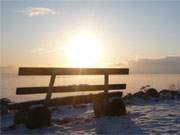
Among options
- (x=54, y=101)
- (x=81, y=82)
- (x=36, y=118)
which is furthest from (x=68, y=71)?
(x=81, y=82)

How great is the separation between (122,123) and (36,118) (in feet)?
7.25

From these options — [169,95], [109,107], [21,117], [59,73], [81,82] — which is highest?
[59,73]

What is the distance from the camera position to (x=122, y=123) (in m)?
10.6

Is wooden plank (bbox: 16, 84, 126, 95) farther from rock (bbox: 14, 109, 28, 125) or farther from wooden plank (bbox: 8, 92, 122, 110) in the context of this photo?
rock (bbox: 14, 109, 28, 125)

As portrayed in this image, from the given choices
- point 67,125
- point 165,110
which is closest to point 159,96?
point 165,110

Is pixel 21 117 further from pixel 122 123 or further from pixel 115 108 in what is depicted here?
pixel 115 108

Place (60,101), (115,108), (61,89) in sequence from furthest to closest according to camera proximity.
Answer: (115,108) < (60,101) < (61,89)

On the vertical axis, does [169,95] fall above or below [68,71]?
below

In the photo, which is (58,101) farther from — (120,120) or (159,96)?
(159,96)

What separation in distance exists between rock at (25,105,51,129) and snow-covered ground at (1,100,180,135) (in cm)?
15

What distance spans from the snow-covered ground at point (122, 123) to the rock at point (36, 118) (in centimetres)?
15

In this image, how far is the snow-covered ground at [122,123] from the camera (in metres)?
9.74

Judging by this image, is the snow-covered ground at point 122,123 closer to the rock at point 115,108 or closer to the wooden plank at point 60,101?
the rock at point 115,108

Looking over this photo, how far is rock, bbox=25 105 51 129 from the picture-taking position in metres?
10.3
